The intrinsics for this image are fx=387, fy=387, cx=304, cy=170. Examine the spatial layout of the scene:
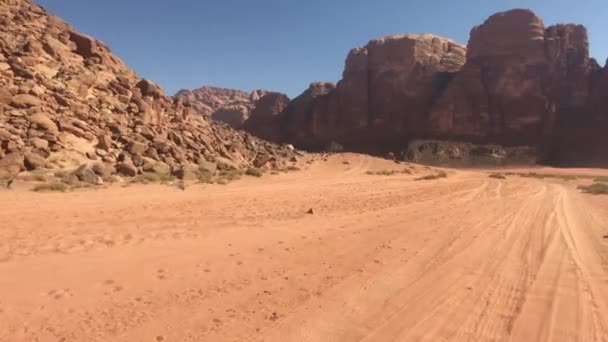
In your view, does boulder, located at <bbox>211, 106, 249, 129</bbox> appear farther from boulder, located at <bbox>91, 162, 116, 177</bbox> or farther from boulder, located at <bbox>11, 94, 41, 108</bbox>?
boulder, located at <bbox>91, 162, 116, 177</bbox>

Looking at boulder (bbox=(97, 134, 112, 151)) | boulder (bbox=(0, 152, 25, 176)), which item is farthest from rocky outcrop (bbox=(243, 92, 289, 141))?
boulder (bbox=(0, 152, 25, 176))

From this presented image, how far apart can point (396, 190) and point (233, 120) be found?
8901 cm

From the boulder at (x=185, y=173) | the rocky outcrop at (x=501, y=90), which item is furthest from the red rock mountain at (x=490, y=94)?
the boulder at (x=185, y=173)

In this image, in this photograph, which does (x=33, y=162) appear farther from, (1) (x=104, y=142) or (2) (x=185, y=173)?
(2) (x=185, y=173)

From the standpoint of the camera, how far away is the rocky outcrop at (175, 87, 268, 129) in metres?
103

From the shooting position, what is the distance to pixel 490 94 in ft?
208

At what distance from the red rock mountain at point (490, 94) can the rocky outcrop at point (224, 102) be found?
35817 mm

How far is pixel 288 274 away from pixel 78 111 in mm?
15781

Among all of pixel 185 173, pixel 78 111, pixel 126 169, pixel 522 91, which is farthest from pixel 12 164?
pixel 522 91

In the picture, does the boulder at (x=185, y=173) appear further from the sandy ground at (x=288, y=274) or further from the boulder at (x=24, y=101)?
the boulder at (x=24, y=101)

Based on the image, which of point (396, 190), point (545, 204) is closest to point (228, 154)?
point (396, 190)

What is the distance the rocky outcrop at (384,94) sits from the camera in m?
68.6

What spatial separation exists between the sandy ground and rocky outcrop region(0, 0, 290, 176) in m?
4.33

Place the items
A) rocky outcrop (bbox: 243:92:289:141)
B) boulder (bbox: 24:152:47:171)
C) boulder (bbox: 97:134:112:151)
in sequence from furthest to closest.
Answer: rocky outcrop (bbox: 243:92:289:141), boulder (bbox: 97:134:112:151), boulder (bbox: 24:152:47:171)
